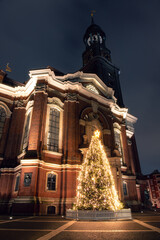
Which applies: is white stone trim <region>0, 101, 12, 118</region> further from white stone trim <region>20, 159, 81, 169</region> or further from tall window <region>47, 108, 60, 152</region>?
white stone trim <region>20, 159, 81, 169</region>

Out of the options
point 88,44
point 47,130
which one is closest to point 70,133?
point 47,130

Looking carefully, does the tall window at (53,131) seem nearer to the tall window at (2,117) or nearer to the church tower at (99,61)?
the tall window at (2,117)

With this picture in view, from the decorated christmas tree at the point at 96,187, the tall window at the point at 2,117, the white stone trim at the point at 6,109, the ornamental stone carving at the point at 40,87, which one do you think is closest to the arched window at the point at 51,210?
the decorated christmas tree at the point at 96,187

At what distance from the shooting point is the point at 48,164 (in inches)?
629

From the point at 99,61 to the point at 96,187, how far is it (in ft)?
100

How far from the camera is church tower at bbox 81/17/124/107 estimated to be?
115ft

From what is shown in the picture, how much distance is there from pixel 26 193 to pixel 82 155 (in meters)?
6.68

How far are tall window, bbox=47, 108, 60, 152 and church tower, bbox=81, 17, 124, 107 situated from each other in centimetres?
1723

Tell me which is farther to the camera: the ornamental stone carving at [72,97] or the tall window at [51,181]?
the ornamental stone carving at [72,97]

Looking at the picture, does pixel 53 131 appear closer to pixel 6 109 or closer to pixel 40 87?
pixel 40 87

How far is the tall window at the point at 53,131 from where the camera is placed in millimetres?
17984

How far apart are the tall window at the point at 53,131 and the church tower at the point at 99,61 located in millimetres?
17232

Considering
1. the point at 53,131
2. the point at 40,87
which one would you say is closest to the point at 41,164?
the point at 53,131

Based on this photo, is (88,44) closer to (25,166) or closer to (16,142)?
(16,142)
